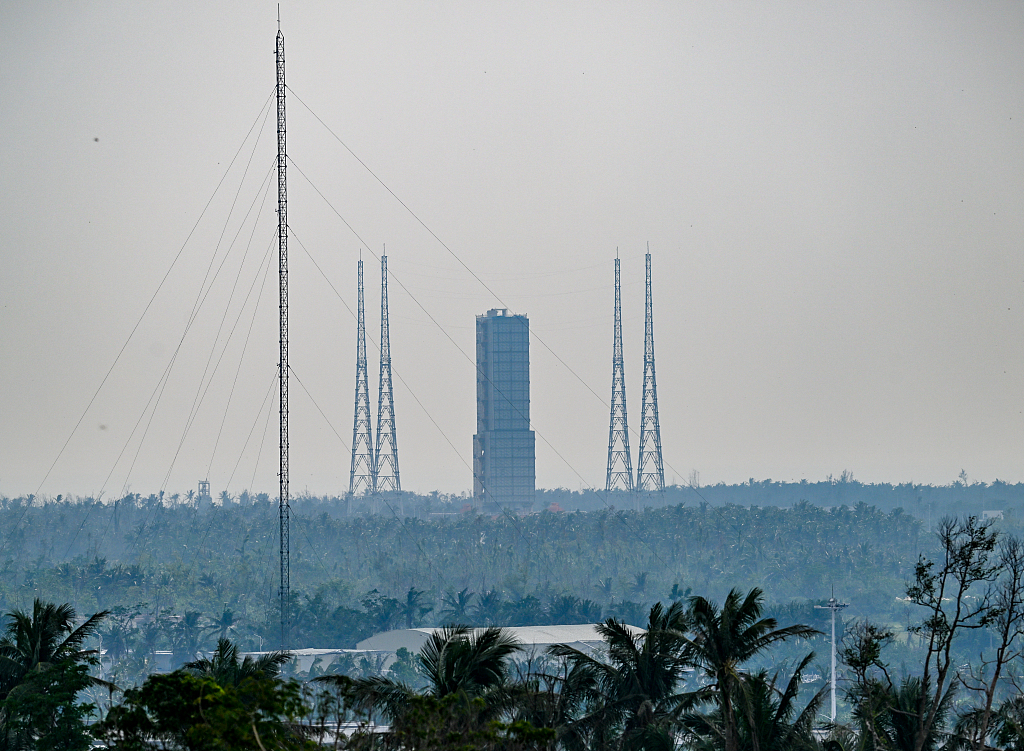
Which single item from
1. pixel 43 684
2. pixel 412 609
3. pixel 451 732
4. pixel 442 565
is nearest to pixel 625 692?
pixel 451 732

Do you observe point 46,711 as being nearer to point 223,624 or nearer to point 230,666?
point 230,666

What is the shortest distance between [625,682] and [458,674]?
15.1ft

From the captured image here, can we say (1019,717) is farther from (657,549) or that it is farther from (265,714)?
(657,549)

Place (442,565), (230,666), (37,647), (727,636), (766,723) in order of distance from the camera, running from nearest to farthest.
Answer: (766,723) < (727,636) < (230,666) < (37,647) < (442,565)

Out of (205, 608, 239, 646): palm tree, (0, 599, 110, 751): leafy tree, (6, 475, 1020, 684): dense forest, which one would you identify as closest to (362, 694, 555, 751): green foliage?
(0, 599, 110, 751): leafy tree

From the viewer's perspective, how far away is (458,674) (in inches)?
1067

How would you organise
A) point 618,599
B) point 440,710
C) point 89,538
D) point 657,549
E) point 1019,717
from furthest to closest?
point 89,538 < point 657,549 < point 618,599 < point 1019,717 < point 440,710

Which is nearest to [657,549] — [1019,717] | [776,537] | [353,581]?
[776,537]

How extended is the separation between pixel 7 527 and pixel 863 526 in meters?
107

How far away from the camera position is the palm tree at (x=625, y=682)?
29.5 meters

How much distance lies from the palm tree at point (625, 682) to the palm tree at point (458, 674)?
7.56ft

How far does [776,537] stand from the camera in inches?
6358

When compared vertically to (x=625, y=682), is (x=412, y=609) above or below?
below

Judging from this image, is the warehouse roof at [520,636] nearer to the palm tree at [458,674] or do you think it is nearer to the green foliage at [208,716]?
the palm tree at [458,674]
